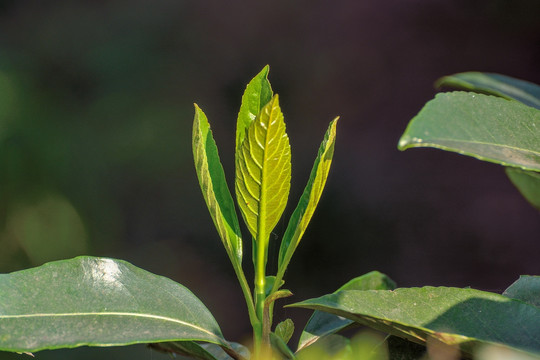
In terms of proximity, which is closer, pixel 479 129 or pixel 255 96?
pixel 479 129

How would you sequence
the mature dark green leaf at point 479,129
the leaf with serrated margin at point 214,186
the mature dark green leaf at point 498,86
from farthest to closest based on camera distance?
the mature dark green leaf at point 498,86 < the leaf with serrated margin at point 214,186 < the mature dark green leaf at point 479,129

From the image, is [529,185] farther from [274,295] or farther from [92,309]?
[92,309]

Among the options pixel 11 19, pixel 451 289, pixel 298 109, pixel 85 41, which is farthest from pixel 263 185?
pixel 11 19

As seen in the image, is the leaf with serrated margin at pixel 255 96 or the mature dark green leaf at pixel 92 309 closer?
the mature dark green leaf at pixel 92 309

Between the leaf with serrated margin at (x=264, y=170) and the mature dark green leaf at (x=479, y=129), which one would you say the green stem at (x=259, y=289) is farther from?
the mature dark green leaf at (x=479, y=129)

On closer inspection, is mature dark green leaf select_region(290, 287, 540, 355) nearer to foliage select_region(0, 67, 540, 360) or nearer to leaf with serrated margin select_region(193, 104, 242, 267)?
foliage select_region(0, 67, 540, 360)

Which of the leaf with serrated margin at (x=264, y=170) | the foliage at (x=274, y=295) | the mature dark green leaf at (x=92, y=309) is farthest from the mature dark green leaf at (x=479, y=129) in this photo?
the mature dark green leaf at (x=92, y=309)

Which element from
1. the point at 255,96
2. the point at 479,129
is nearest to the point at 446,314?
the point at 479,129
